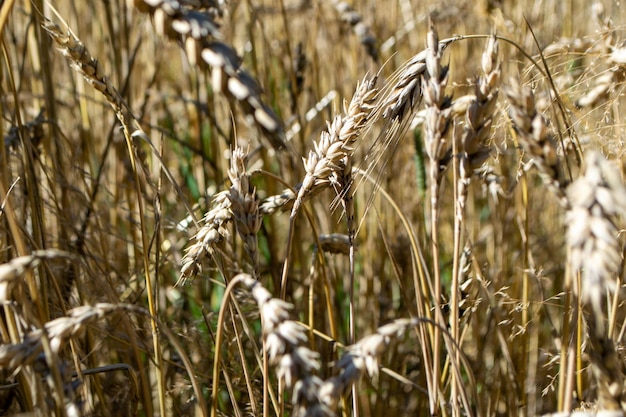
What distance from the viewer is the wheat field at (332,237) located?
49 cm

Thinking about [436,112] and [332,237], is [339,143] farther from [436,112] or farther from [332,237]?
[332,237]

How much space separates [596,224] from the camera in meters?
0.42

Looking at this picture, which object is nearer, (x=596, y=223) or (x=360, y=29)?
(x=596, y=223)

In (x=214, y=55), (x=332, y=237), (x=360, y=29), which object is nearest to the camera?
(x=214, y=55)

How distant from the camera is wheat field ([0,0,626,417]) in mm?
486

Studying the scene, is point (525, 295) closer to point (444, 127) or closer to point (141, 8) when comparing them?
point (444, 127)

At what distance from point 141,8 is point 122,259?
39.9 inches

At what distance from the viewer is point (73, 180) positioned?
4.52 ft

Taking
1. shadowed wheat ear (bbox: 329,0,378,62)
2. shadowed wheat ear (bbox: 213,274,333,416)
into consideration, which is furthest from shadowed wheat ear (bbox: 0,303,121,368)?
shadowed wheat ear (bbox: 329,0,378,62)

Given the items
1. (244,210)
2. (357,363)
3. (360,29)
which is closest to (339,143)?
(244,210)

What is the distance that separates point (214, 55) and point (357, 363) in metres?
0.25

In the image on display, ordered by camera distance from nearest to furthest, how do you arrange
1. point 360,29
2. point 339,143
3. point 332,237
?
point 339,143 < point 332,237 < point 360,29

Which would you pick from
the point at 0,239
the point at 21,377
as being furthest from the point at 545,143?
the point at 0,239

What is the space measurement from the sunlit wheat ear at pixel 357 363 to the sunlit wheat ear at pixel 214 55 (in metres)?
0.18
